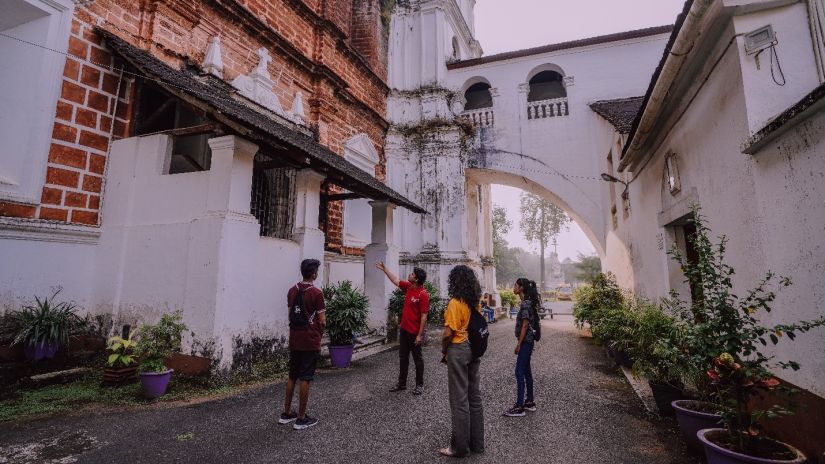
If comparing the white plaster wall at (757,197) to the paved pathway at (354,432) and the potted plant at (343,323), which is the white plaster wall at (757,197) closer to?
the paved pathway at (354,432)

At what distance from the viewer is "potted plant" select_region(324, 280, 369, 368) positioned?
6652 millimetres

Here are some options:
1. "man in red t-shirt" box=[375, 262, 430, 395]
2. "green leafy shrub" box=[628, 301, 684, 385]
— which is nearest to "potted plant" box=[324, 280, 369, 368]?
"man in red t-shirt" box=[375, 262, 430, 395]

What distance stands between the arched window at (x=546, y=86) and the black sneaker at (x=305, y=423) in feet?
44.2

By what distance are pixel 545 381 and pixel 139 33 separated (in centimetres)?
846

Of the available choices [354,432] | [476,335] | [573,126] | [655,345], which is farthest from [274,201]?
[573,126]

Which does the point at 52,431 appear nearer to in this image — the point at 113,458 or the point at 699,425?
the point at 113,458

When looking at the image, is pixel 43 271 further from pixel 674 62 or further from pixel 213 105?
pixel 674 62

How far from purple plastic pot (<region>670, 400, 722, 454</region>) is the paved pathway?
155mm

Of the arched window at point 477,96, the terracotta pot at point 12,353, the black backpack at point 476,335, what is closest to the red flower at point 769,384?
the black backpack at point 476,335

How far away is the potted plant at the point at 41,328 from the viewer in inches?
181

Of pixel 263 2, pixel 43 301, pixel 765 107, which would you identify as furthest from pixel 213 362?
pixel 263 2

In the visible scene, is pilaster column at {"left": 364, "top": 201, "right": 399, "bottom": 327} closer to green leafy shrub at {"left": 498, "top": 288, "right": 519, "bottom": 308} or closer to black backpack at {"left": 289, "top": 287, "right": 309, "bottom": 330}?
black backpack at {"left": 289, "top": 287, "right": 309, "bottom": 330}

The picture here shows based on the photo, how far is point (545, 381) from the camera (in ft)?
19.3

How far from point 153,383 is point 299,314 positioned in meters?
2.17
